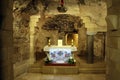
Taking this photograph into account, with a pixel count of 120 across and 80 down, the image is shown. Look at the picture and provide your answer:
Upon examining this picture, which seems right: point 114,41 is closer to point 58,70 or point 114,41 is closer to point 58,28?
point 58,70

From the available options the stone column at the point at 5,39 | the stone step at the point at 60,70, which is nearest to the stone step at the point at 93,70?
the stone step at the point at 60,70

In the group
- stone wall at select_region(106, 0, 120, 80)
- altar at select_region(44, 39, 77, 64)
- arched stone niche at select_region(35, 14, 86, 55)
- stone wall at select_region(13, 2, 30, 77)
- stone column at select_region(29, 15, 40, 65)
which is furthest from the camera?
arched stone niche at select_region(35, 14, 86, 55)

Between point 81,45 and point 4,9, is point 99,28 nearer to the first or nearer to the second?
point 81,45

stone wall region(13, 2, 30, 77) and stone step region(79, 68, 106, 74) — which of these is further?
stone step region(79, 68, 106, 74)

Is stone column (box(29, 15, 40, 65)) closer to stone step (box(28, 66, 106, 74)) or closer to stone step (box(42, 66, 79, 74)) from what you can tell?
stone step (box(28, 66, 106, 74))

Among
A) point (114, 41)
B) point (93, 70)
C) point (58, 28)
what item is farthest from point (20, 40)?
point (114, 41)

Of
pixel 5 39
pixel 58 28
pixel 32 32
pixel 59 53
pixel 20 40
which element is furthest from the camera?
pixel 58 28

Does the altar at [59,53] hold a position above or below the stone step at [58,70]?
above

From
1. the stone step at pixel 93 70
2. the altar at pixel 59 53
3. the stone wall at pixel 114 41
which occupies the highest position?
the stone wall at pixel 114 41

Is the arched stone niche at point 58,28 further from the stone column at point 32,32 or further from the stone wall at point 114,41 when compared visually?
the stone wall at point 114,41

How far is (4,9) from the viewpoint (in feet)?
9.71

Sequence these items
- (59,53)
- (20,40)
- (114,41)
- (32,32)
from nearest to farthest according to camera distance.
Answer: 1. (114,41)
2. (20,40)
3. (59,53)
4. (32,32)

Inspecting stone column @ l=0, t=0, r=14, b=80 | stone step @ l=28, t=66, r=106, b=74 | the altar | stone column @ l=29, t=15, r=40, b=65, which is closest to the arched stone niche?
stone column @ l=29, t=15, r=40, b=65

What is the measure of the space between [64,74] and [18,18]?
2860 millimetres
